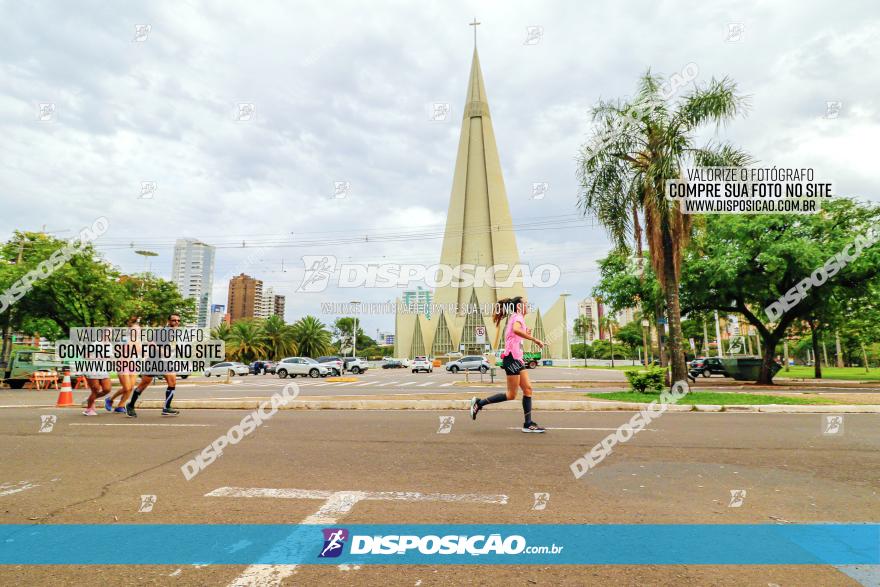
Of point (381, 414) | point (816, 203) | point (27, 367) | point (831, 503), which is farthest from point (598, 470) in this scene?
point (27, 367)

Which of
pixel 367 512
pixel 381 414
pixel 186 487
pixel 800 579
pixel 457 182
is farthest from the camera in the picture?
pixel 457 182

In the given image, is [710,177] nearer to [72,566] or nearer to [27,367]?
[72,566]

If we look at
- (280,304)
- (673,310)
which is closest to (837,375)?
(673,310)

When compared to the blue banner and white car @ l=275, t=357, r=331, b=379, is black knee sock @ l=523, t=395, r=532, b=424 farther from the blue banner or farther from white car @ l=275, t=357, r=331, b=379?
white car @ l=275, t=357, r=331, b=379

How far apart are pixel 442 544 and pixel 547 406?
7863 millimetres

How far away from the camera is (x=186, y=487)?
13.5 feet

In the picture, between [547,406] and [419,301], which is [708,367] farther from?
[419,301]

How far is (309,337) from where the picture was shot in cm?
6144

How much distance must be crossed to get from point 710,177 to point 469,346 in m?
74.9

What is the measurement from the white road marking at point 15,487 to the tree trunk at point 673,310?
47.1 feet

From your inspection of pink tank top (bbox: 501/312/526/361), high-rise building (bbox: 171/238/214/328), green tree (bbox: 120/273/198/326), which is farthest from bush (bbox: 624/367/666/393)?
high-rise building (bbox: 171/238/214/328)

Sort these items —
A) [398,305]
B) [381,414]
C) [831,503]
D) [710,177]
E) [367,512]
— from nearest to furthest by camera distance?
1. [367,512]
2. [831,503]
3. [381,414]
4. [710,177]
5. [398,305]

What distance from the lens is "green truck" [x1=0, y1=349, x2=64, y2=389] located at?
20422mm

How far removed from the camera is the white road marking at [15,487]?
13.3 feet
